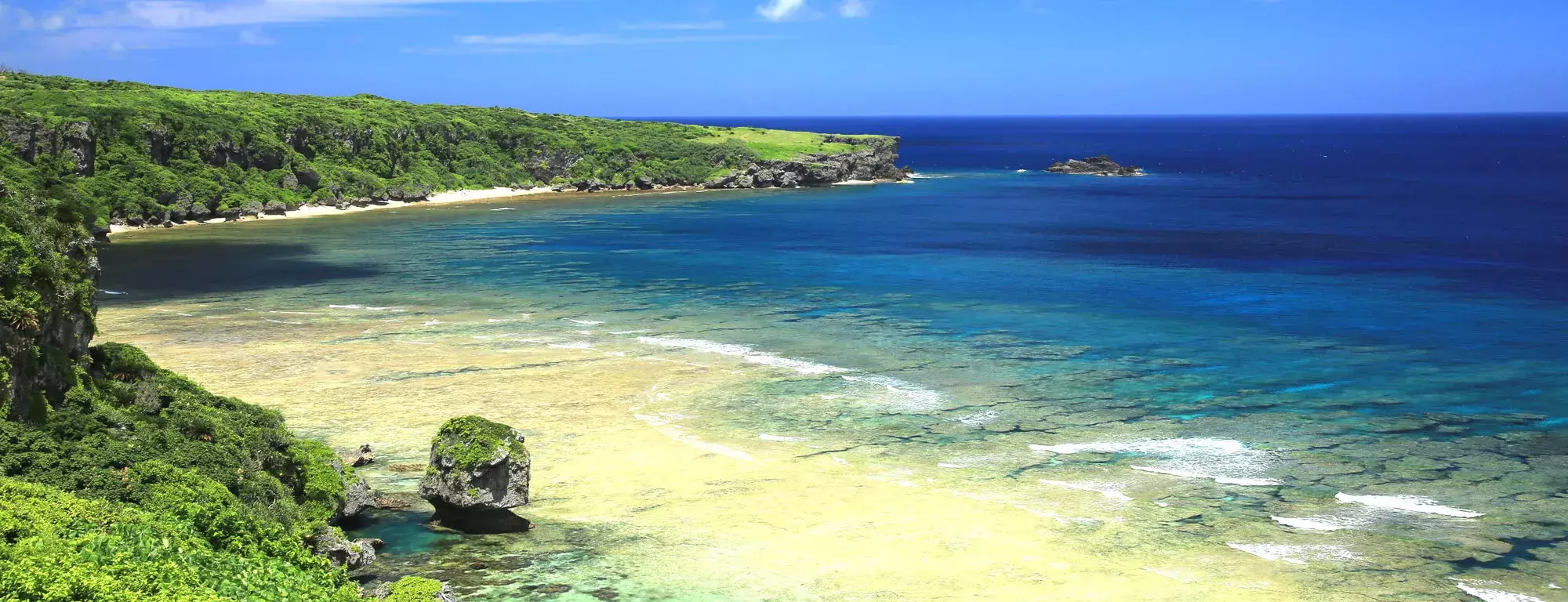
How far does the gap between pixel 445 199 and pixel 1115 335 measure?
104 metres

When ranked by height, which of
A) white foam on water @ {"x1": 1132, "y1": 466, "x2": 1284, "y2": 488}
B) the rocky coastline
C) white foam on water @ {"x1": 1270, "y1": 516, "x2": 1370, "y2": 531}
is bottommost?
white foam on water @ {"x1": 1270, "y1": 516, "x2": 1370, "y2": 531}

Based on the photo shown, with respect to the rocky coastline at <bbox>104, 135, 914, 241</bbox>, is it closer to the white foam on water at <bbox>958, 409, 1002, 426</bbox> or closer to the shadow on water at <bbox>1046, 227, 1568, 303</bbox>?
the shadow on water at <bbox>1046, 227, 1568, 303</bbox>

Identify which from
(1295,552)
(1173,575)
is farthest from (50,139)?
(1295,552)

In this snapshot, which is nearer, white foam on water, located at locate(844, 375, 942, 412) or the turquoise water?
the turquoise water

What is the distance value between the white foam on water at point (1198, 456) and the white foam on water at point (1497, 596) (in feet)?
27.6

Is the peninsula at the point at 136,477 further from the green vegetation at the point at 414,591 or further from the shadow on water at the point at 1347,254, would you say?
the shadow on water at the point at 1347,254

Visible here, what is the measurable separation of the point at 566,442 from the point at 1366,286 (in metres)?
58.1

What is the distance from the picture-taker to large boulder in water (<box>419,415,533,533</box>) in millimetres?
31375

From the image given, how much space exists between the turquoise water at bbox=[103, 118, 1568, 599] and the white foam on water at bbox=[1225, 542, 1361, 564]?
A: 0.09m

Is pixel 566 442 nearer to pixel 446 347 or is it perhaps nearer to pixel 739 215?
pixel 446 347

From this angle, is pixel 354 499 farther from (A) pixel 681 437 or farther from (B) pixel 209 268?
(B) pixel 209 268

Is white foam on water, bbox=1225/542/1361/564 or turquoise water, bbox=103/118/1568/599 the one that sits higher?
turquoise water, bbox=103/118/1568/599

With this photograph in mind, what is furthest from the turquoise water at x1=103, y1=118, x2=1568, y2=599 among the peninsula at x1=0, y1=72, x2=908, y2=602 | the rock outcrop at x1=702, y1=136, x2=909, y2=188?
the rock outcrop at x1=702, y1=136, x2=909, y2=188

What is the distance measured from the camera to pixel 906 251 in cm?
10069
